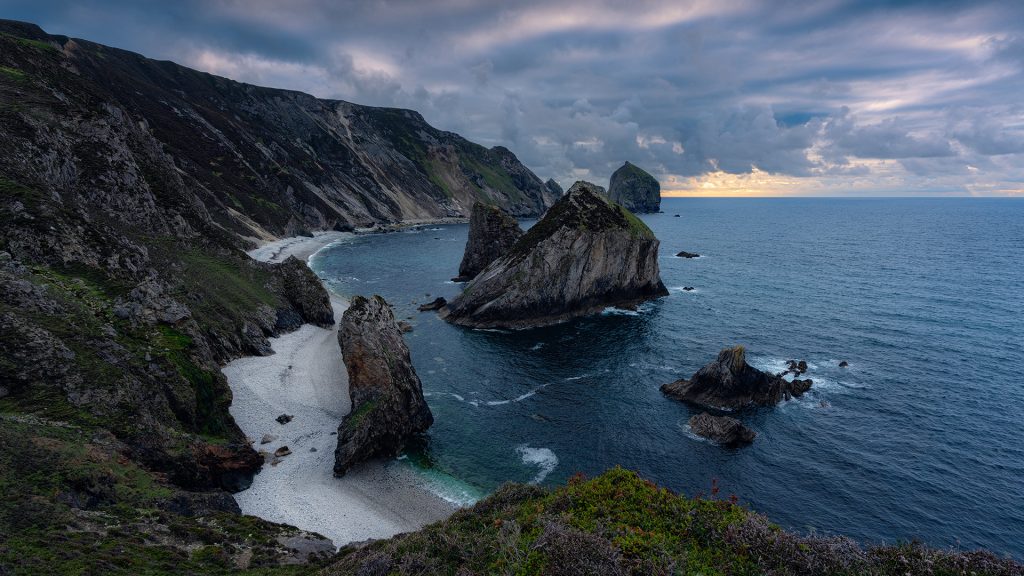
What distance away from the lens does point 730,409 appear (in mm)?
46281

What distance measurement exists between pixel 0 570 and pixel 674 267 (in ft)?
384

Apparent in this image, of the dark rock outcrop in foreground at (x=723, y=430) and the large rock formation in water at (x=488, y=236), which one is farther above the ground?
the large rock formation in water at (x=488, y=236)

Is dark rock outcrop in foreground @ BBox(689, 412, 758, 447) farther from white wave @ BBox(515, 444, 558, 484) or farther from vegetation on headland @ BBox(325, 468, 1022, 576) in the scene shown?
vegetation on headland @ BBox(325, 468, 1022, 576)

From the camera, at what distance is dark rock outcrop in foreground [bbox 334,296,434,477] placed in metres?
36.8

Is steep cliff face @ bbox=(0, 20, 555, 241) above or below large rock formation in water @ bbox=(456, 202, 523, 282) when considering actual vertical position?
above

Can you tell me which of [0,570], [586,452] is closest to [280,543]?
[0,570]

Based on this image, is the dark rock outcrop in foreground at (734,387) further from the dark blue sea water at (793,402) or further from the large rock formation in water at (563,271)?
the large rock formation in water at (563,271)

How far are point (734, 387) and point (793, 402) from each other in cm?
628

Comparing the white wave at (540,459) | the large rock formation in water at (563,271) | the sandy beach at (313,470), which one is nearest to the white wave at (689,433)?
the white wave at (540,459)

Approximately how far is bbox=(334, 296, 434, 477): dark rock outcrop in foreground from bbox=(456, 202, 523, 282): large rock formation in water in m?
52.5

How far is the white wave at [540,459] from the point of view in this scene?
120ft

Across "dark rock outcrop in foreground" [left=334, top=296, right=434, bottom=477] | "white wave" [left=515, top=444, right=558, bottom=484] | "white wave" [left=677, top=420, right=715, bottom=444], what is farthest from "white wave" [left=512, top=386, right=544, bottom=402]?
"white wave" [left=677, top=420, right=715, bottom=444]


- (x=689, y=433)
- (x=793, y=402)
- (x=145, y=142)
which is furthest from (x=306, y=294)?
(x=793, y=402)

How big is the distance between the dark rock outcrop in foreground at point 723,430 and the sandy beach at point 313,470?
23.1 meters
